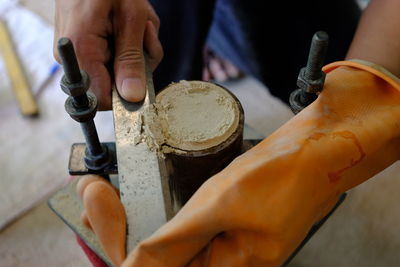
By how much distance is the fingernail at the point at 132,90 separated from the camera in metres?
0.63

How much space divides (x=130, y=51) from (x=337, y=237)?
684 mm

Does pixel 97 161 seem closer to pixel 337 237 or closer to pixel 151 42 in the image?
pixel 151 42

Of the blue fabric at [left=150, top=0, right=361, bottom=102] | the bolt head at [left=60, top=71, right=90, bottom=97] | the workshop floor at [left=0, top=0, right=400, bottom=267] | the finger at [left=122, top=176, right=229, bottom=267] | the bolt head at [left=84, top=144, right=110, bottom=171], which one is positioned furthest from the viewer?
the blue fabric at [left=150, top=0, right=361, bottom=102]

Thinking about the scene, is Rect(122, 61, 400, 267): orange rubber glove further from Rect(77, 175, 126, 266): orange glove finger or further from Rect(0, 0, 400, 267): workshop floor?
Rect(0, 0, 400, 267): workshop floor

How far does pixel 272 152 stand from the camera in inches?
19.2

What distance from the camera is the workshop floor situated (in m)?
0.97

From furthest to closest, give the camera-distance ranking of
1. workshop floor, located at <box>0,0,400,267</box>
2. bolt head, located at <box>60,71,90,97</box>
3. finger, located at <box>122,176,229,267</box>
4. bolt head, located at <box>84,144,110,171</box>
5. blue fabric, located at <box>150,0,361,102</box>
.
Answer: blue fabric, located at <box>150,0,361,102</box>
workshop floor, located at <box>0,0,400,267</box>
bolt head, located at <box>84,144,110,171</box>
bolt head, located at <box>60,71,90,97</box>
finger, located at <box>122,176,229,267</box>

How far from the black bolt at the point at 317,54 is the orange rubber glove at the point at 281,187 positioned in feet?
0.10

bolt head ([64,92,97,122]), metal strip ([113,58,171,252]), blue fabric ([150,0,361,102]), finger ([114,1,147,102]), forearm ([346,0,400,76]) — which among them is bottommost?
blue fabric ([150,0,361,102])

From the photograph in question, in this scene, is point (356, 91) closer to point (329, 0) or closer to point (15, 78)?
point (329, 0)

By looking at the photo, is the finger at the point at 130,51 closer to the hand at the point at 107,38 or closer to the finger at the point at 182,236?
the hand at the point at 107,38

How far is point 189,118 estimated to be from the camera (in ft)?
2.08

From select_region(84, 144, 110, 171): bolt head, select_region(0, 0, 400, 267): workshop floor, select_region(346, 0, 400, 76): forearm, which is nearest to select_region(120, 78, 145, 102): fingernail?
select_region(84, 144, 110, 171): bolt head

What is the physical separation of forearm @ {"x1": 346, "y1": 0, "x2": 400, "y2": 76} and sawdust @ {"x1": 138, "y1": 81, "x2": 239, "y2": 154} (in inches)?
10.2
